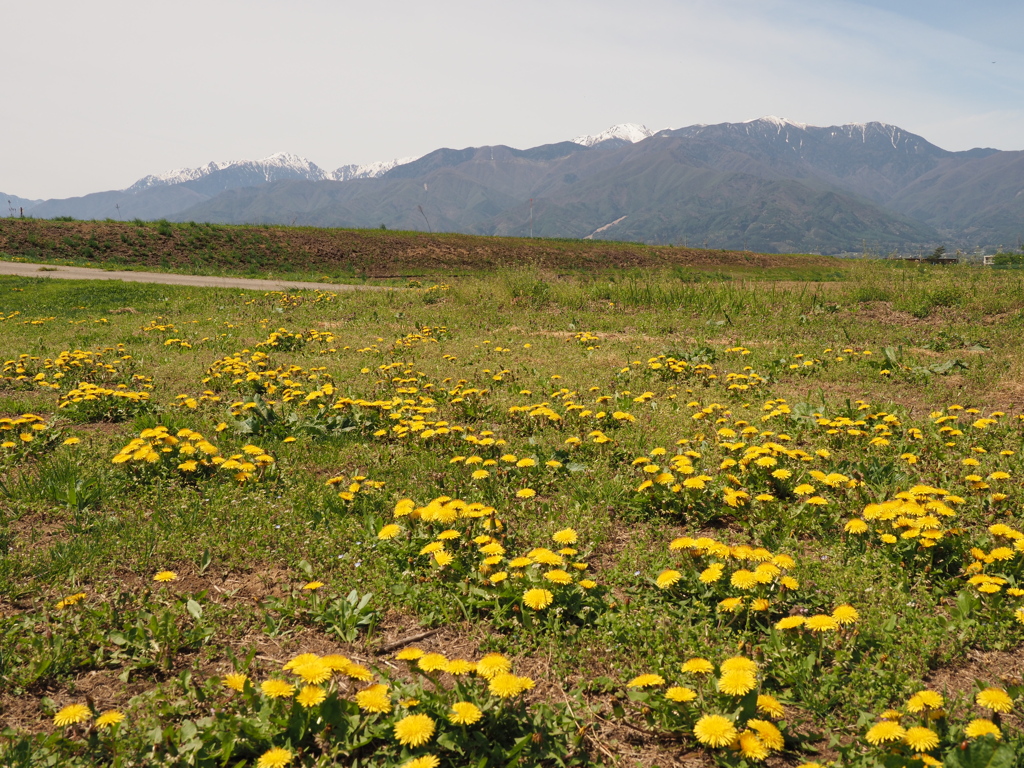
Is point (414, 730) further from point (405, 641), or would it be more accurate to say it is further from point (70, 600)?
point (70, 600)

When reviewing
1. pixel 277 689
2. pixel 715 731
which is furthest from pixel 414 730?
A: pixel 715 731

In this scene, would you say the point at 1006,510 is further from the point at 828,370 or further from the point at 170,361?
the point at 170,361

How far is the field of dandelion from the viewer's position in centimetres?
244

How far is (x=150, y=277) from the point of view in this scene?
2295cm

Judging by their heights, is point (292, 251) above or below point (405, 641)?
above

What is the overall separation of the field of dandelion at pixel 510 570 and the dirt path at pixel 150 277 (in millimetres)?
13649

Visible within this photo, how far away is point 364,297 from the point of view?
17391 millimetres

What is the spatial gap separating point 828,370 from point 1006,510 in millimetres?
4691

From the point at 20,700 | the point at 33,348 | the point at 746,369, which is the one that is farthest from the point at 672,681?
the point at 33,348

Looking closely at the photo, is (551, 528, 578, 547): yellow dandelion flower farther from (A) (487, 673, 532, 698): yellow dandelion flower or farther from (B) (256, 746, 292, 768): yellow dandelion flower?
(B) (256, 746, 292, 768): yellow dandelion flower

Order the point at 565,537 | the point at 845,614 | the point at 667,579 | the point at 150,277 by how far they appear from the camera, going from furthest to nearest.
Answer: the point at 150,277 → the point at 565,537 → the point at 667,579 → the point at 845,614

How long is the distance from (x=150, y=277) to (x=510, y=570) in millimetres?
24810

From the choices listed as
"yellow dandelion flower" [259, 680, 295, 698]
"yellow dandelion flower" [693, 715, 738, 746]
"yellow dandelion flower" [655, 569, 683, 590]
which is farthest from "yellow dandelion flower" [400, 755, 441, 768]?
"yellow dandelion flower" [655, 569, 683, 590]

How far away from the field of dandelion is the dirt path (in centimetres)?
1365
